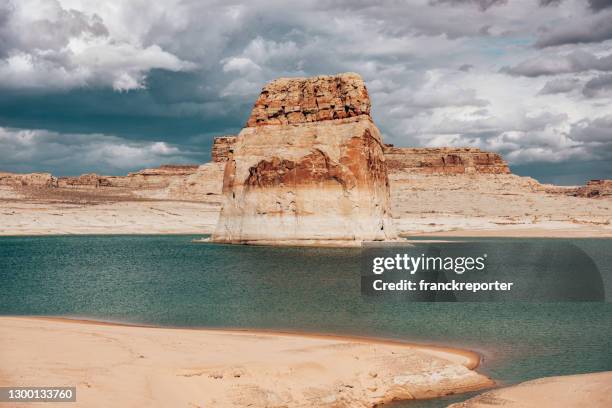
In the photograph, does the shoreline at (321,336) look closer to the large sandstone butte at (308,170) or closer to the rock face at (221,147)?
the large sandstone butte at (308,170)

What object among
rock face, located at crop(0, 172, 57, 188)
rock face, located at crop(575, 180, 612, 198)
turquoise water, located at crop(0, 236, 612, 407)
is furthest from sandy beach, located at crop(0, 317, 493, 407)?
rock face, located at crop(0, 172, 57, 188)

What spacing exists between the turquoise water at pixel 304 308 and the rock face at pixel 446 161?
11978cm

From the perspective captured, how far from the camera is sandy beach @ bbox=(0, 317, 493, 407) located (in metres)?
10.7

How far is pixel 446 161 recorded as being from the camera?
157500mm

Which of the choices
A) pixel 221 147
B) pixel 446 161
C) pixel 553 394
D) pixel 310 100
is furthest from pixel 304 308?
pixel 446 161

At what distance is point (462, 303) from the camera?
2395 centimetres

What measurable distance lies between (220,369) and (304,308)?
10872mm

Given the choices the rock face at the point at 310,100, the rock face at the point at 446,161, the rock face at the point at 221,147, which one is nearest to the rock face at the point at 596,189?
the rock face at the point at 446,161

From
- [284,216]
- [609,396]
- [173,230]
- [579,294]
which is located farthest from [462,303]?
[173,230]

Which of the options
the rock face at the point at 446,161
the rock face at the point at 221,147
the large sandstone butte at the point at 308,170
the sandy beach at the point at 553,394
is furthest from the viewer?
the rock face at the point at 446,161

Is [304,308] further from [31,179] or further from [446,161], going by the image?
[31,179]

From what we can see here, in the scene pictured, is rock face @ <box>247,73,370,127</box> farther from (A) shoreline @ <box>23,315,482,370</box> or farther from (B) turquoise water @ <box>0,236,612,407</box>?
(A) shoreline @ <box>23,315,482,370</box>

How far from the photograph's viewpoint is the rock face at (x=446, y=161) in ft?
506

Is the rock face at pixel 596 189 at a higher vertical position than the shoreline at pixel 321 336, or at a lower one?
higher
